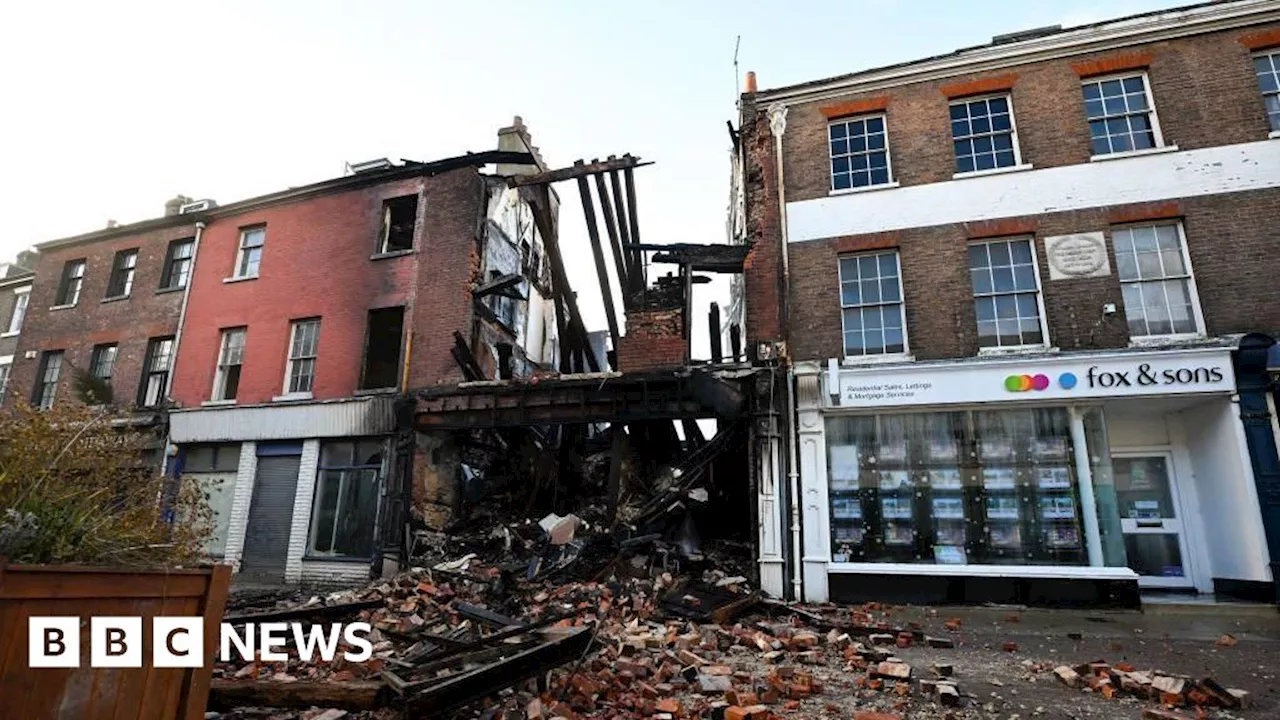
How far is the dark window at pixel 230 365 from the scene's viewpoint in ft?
53.0

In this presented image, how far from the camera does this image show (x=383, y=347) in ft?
55.9

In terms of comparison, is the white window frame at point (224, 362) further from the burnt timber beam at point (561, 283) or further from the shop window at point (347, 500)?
the burnt timber beam at point (561, 283)

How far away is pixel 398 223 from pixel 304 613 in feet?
36.1

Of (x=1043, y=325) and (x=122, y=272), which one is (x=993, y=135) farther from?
(x=122, y=272)

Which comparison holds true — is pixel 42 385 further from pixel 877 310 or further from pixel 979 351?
pixel 979 351

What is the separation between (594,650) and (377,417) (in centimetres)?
975

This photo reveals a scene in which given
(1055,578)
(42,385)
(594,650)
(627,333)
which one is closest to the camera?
(594,650)

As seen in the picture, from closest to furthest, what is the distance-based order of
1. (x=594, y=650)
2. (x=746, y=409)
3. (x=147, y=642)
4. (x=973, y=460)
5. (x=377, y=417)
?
(x=147, y=642), (x=594, y=650), (x=973, y=460), (x=746, y=409), (x=377, y=417)

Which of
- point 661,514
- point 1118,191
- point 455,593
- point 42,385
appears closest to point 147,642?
point 455,593

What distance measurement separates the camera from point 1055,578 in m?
9.59

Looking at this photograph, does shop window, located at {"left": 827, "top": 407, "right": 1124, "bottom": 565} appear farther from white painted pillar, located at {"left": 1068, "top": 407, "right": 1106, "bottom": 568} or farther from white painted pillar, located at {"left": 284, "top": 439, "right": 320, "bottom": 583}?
white painted pillar, located at {"left": 284, "top": 439, "right": 320, "bottom": 583}

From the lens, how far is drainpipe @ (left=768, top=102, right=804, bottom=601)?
10.5 metres

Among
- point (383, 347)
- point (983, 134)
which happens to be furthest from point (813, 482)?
point (383, 347)

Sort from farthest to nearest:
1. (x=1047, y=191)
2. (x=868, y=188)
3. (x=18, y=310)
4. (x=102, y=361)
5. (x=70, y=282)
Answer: (x=18, y=310), (x=70, y=282), (x=102, y=361), (x=868, y=188), (x=1047, y=191)
